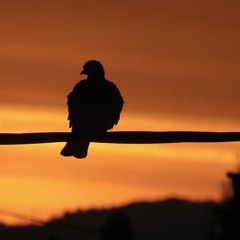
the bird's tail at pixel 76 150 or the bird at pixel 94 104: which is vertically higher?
the bird at pixel 94 104

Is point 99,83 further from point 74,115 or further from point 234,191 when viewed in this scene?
point 234,191

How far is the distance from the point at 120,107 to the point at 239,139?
4022mm

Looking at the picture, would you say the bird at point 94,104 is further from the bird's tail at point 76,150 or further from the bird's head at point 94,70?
the bird's tail at point 76,150

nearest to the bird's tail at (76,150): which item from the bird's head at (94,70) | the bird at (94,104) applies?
the bird at (94,104)

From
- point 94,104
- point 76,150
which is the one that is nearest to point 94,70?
point 94,104

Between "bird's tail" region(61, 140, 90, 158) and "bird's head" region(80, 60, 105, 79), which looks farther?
"bird's head" region(80, 60, 105, 79)

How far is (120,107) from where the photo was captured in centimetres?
1470

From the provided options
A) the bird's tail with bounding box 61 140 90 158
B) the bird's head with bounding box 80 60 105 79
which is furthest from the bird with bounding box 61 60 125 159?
the bird's tail with bounding box 61 140 90 158

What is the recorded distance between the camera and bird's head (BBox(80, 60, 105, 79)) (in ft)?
48.9

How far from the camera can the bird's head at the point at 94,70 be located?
14.9 meters

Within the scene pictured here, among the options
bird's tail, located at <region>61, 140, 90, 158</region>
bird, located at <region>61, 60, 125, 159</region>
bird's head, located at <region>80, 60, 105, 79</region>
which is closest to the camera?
bird's tail, located at <region>61, 140, 90, 158</region>

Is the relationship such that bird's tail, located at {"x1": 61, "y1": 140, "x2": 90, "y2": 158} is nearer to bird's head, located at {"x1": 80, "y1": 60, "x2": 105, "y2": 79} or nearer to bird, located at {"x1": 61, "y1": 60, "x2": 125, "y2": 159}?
bird, located at {"x1": 61, "y1": 60, "x2": 125, "y2": 159}

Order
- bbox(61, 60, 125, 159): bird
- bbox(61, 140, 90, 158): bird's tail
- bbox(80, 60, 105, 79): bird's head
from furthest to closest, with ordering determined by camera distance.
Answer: bbox(80, 60, 105, 79): bird's head → bbox(61, 60, 125, 159): bird → bbox(61, 140, 90, 158): bird's tail

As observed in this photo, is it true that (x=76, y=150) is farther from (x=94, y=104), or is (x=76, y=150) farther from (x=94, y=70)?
(x=94, y=70)
